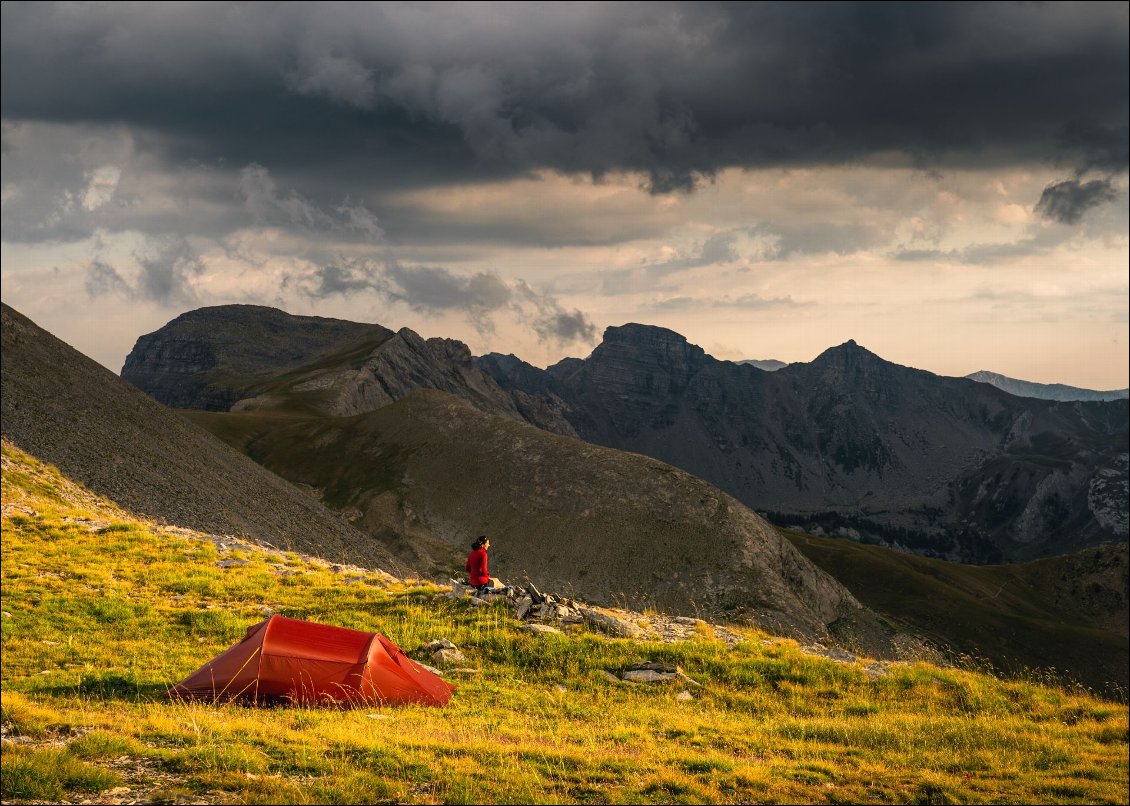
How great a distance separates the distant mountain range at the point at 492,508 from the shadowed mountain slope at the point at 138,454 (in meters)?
0.23

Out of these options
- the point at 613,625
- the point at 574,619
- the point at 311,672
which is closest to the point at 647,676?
the point at 613,625

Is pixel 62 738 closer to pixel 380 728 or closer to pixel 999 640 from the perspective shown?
pixel 380 728

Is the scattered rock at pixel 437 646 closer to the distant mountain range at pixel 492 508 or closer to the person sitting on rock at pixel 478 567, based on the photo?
the person sitting on rock at pixel 478 567

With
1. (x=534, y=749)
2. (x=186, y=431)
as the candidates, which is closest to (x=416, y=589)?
(x=534, y=749)

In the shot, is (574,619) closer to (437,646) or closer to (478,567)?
(478,567)

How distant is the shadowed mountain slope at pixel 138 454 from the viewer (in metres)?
60.9

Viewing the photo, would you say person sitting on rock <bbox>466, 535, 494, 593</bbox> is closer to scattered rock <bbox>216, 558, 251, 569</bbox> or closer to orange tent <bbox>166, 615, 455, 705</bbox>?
orange tent <bbox>166, 615, 455, 705</bbox>

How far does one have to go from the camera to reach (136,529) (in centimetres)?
3662

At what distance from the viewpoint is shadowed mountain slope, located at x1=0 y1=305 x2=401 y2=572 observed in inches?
2397

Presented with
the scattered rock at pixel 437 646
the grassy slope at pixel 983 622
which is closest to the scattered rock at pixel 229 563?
the scattered rock at pixel 437 646

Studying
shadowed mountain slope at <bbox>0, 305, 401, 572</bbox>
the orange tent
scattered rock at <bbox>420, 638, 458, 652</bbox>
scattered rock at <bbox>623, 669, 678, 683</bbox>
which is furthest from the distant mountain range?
the orange tent

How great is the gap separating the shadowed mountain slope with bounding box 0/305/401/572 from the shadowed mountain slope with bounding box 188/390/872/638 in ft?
109

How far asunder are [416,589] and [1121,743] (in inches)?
833

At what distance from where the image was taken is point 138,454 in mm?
69125
